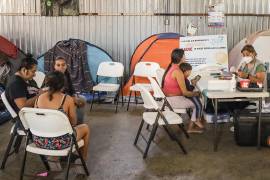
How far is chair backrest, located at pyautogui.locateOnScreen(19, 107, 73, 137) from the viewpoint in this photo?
313cm

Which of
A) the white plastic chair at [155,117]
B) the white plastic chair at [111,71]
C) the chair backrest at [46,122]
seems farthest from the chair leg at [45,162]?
the white plastic chair at [111,71]

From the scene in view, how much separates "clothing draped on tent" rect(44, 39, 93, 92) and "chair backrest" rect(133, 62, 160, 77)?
0.85 meters

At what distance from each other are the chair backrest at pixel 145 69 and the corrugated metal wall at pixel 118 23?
2.00 feet

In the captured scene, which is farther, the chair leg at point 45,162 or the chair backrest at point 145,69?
the chair backrest at point 145,69

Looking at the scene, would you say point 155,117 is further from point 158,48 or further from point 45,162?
point 158,48

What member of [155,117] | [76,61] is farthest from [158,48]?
[155,117]

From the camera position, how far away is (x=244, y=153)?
14.2 ft

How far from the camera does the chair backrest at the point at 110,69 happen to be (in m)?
6.59

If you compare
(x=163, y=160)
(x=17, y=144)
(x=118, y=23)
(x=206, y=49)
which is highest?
(x=118, y=23)

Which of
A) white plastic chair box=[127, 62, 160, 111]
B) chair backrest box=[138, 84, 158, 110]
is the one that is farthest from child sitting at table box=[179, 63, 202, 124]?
white plastic chair box=[127, 62, 160, 111]

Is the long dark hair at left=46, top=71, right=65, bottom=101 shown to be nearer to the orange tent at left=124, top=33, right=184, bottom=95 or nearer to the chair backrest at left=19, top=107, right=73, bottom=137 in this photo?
the chair backrest at left=19, top=107, right=73, bottom=137

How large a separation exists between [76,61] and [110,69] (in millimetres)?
614

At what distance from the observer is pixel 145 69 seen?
6.53m

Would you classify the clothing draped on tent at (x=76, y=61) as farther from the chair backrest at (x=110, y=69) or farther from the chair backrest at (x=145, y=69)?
the chair backrest at (x=145, y=69)
